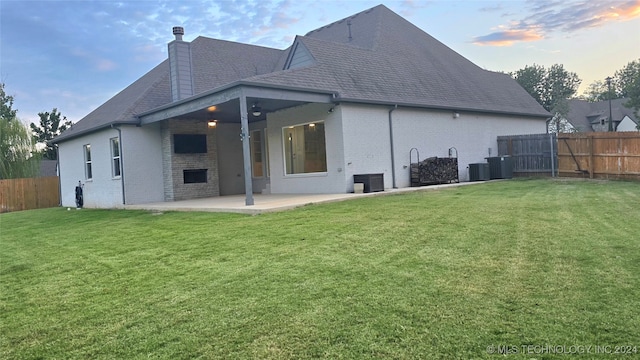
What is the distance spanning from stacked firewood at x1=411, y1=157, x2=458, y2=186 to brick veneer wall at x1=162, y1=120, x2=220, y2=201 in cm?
688

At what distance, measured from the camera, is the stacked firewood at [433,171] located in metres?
14.1

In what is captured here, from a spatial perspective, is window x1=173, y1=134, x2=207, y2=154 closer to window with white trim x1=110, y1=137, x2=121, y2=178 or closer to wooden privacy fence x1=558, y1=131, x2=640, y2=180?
window with white trim x1=110, y1=137, x2=121, y2=178

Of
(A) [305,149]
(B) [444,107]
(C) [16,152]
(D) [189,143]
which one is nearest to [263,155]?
(D) [189,143]

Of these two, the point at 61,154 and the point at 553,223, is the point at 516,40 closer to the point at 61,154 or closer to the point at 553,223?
the point at 553,223

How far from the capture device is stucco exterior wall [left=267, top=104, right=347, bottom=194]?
1262cm

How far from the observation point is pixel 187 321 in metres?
3.31

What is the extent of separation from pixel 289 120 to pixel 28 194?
48.9 feet

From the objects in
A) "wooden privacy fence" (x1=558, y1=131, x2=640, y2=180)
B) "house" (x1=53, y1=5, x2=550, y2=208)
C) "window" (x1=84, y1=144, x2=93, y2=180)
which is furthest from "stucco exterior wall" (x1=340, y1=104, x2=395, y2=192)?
"window" (x1=84, y1=144, x2=93, y2=180)

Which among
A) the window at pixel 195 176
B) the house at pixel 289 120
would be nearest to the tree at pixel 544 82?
the house at pixel 289 120

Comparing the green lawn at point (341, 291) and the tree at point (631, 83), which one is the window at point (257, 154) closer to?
the green lawn at point (341, 291)

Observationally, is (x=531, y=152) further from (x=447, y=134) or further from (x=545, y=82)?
(x=545, y=82)

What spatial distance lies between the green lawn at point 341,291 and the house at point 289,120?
4.61 metres

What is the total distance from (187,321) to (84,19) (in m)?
17.3

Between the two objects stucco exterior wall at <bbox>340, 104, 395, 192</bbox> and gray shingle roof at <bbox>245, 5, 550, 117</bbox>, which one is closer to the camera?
stucco exterior wall at <bbox>340, 104, 395, 192</bbox>
